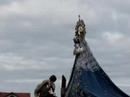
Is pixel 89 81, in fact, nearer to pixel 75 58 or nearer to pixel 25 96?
pixel 75 58

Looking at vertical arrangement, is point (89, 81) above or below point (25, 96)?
below

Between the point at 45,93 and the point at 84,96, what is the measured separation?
1.25 meters

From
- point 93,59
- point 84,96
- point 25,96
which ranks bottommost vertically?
point 84,96

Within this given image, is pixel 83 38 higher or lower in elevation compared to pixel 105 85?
higher

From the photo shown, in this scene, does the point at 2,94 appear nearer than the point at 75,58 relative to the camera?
No

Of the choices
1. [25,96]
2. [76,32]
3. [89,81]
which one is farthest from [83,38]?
[25,96]

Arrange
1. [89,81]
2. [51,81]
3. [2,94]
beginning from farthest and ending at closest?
[2,94] → [89,81] → [51,81]

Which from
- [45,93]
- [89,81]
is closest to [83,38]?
[89,81]

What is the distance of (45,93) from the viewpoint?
1725 centimetres

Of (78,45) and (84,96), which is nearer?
(84,96)

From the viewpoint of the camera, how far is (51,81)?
17125mm

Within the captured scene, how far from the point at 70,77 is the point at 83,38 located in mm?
1302

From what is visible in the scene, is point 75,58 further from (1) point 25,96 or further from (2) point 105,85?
(1) point 25,96

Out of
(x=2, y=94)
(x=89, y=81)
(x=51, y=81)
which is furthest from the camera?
(x=2, y=94)
